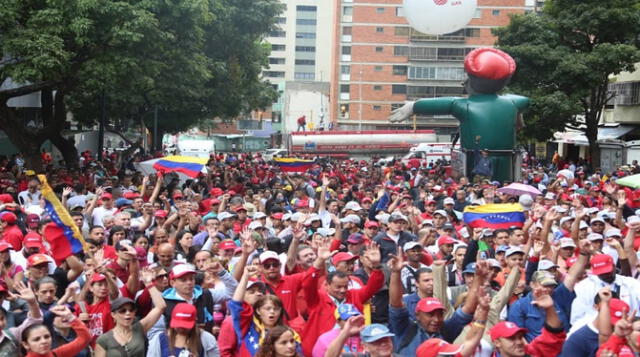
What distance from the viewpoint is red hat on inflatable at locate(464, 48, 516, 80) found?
22281 mm

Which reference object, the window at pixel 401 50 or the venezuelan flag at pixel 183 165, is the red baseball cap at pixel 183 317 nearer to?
the venezuelan flag at pixel 183 165

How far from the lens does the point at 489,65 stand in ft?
73.1

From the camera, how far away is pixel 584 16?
3080cm

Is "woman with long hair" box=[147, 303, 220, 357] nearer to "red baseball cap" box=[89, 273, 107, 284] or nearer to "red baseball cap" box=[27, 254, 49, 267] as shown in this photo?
"red baseball cap" box=[89, 273, 107, 284]

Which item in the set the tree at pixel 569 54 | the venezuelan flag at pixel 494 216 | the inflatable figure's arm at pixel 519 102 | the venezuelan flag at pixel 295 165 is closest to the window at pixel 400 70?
the tree at pixel 569 54

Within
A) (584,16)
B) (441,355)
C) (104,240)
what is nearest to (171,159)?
(104,240)

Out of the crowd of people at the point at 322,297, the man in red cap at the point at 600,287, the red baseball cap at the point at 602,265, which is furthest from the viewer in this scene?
the red baseball cap at the point at 602,265

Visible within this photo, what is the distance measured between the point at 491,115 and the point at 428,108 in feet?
7.48

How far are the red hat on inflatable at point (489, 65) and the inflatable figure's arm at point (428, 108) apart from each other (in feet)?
4.47

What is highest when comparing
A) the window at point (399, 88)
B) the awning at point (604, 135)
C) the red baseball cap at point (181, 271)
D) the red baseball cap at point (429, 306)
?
the window at point (399, 88)

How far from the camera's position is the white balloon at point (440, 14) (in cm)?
2030

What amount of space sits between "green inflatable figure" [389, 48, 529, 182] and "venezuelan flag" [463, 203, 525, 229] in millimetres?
10849

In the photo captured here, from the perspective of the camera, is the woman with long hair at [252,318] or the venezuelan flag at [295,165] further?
the venezuelan flag at [295,165]

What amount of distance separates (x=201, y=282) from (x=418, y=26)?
14.7 metres
